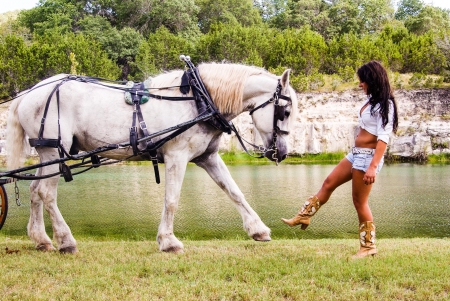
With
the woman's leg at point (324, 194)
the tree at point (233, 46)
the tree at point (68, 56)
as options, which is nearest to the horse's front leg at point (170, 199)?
the woman's leg at point (324, 194)

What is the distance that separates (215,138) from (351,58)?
125ft

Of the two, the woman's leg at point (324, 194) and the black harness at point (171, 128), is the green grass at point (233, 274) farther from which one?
the black harness at point (171, 128)

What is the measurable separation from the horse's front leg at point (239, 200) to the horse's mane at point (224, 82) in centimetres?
78

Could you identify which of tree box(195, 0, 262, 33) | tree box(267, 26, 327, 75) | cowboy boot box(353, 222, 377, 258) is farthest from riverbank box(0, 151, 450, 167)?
tree box(195, 0, 262, 33)

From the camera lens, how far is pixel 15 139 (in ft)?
20.8

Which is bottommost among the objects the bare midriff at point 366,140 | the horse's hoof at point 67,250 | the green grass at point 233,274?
the horse's hoof at point 67,250

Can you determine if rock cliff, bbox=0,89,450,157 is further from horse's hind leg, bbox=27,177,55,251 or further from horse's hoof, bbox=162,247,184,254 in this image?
horse's hoof, bbox=162,247,184,254

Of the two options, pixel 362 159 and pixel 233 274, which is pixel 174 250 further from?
pixel 362 159

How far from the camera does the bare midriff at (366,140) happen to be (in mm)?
4953

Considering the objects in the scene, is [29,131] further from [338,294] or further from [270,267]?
[338,294]

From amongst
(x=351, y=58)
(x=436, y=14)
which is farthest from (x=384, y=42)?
(x=436, y=14)

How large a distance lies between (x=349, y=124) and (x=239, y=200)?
30.3m

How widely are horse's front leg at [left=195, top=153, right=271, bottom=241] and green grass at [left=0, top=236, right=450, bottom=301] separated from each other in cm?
22

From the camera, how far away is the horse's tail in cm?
631
